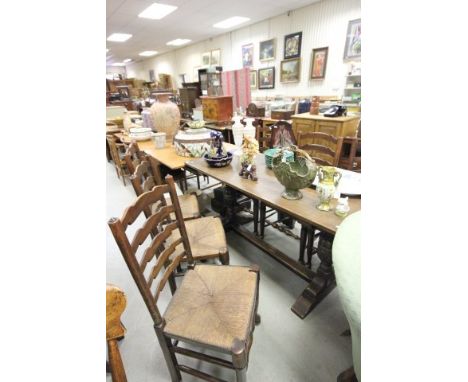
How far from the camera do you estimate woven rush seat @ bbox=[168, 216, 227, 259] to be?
1.37m

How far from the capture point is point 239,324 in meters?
0.92

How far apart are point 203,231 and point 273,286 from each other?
654 mm

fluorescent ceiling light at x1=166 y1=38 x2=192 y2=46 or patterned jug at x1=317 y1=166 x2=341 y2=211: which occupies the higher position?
fluorescent ceiling light at x1=166 y1=38 x2=192 y2=46

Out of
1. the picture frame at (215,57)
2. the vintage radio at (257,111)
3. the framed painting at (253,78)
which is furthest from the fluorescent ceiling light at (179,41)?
the vintage radio at (257,111)

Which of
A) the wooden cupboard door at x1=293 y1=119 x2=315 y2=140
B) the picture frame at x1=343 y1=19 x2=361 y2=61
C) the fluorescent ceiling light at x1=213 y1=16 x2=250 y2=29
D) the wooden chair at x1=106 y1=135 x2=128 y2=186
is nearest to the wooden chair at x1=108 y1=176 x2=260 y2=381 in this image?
the wooden chair at x1=106 y1=135 x2=128 y2=186

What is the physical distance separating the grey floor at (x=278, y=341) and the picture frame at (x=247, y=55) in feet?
20.0

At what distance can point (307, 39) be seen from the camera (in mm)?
4926

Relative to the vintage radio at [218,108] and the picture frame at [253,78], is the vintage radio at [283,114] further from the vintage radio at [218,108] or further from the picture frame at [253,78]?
the picture frame at [253,78]

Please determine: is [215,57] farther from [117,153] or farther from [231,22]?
[117,153]

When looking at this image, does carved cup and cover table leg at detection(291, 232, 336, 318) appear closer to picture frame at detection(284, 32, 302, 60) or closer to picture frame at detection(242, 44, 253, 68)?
picture frame at detection(284, 32, 302, 60)

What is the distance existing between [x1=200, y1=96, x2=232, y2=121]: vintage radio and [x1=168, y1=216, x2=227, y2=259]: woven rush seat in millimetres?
2656
